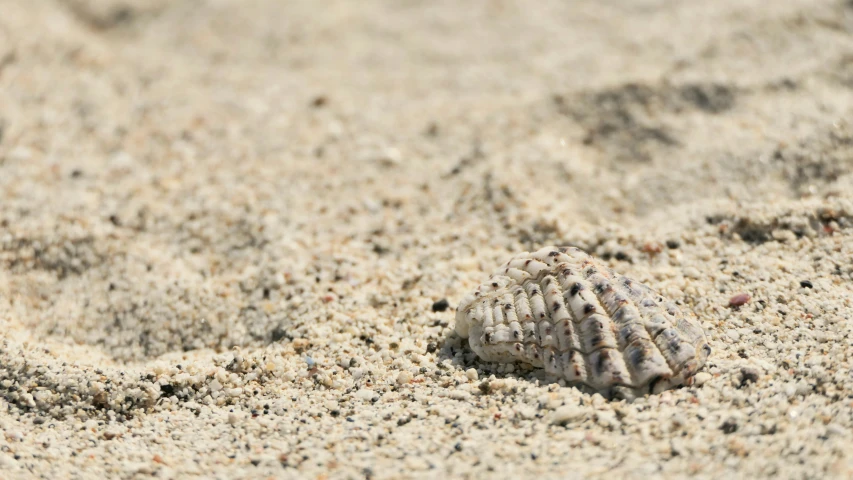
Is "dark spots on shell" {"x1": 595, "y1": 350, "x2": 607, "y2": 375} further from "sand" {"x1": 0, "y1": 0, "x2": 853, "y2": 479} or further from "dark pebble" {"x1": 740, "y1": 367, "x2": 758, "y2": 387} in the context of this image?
"dark pebble" {"x1": 740, "y1": 367, "x2": 758, "y2": 387}

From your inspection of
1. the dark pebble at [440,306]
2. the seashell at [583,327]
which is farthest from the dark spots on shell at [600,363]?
the dark pebble at [440,306]

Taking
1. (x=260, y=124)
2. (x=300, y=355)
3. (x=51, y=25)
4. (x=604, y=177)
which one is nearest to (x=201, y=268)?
(x=300, y=355)

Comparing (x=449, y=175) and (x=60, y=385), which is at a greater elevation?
(x=449, y=175)

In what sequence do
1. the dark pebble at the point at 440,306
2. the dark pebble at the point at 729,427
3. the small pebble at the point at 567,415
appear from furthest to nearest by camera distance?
the dark pebble at the point at 440,306 → the small pebble at the point at 567,415 → the dark pebble at the point at 729,427

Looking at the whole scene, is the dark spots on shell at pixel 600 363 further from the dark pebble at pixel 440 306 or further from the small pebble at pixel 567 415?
the dark pebble at pixel 440 306

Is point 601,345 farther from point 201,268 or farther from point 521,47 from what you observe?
point 521,47

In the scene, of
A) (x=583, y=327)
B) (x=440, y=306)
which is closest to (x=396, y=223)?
(x=440, y=306)
